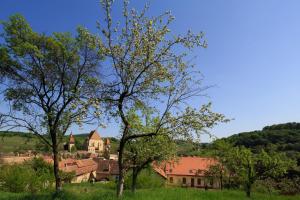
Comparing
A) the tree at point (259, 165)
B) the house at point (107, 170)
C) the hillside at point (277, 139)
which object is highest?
the hillside at point (277, 139)

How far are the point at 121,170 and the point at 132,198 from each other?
1352 mm

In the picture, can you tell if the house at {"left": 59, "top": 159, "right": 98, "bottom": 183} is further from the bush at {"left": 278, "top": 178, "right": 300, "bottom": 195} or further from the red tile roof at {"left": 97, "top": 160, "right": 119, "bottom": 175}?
the bush at {"left": 278, "top": 178, "right": 300, "bottom": 195}

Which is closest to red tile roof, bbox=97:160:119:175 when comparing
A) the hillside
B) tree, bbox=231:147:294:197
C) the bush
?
the hillside

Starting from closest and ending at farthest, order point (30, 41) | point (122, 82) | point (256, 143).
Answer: point (122, 82) < point (30, 41) < point (256, 143)

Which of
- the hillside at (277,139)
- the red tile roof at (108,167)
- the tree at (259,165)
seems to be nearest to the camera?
the tree at (259,165)

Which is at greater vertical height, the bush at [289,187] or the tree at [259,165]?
the tree at [259,165]

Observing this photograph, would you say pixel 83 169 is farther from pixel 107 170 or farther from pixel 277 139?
pixel 277 139

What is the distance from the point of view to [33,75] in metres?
19.4

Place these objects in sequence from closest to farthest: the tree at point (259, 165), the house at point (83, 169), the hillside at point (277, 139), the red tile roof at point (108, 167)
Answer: the tree at point (259, 165), the house at point (83, 169), the red tile roof at point (108, 167), the hillside at point (277, 139)

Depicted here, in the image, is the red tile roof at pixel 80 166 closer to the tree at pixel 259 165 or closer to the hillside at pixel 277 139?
the hillside at pixel 277 139

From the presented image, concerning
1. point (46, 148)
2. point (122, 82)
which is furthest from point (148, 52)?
point (46, 148)

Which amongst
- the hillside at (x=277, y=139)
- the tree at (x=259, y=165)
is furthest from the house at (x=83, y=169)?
the tree at (x=259, y=165)

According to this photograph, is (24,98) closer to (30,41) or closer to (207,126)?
(30,41)

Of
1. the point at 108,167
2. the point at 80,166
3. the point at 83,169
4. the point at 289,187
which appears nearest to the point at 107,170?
the point at 108,167
